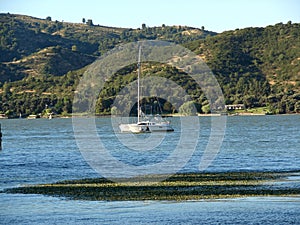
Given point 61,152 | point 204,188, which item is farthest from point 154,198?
point 61,152

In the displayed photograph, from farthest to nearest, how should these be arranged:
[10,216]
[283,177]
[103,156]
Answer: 1. [103,156]
2. [283,177]
3. [10,216]

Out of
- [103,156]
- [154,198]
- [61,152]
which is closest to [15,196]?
[154,198]

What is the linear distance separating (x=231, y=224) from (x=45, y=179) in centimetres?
2095

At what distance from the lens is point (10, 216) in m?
36.0

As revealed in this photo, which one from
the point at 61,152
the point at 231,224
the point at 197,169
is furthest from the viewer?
the point at 61,152

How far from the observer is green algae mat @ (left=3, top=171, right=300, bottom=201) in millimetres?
40531

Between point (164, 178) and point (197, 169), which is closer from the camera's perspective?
point (164, 178)

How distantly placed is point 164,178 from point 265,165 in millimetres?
12224

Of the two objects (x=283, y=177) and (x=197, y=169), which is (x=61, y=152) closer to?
(x=197, y=169)

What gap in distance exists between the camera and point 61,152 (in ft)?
267

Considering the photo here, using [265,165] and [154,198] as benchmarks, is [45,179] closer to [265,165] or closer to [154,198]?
[154,198]

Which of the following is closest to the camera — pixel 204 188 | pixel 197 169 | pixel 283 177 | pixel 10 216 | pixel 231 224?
→ pixel 231 224

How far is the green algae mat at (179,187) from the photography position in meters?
40.5

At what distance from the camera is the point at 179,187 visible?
44.0 m
